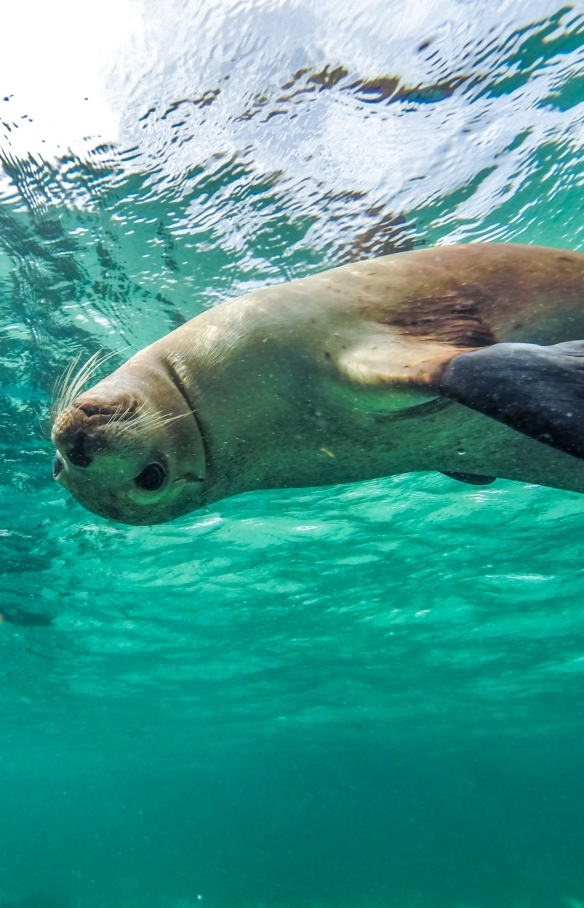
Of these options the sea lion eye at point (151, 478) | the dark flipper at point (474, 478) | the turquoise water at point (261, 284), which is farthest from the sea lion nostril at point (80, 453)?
the turquoise water at point (261, 284)

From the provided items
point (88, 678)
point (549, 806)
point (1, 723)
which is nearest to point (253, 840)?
point (549, 806)

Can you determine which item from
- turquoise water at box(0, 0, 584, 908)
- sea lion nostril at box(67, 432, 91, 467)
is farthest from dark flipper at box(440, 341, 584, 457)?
turquoise water at box(0, 0, 584, 908)

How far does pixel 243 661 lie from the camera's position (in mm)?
25875

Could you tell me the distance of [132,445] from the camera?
2229mm

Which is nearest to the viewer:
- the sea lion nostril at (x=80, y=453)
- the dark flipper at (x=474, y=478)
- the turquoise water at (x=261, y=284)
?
the sea lion nostril at (x=80, y=453)

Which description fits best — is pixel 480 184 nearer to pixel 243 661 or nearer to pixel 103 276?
pixel 103 276

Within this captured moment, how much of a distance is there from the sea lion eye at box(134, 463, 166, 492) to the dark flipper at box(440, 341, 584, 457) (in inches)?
43.1

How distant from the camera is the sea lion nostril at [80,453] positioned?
7.05 ft

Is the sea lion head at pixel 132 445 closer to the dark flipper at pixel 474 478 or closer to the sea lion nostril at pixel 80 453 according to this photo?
the sea lion nostril at pixel 80 453

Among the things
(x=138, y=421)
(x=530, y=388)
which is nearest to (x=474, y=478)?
(x=530, y=388)

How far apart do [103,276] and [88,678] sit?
23459 millimetres

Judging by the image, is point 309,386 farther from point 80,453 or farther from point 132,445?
point 80,453

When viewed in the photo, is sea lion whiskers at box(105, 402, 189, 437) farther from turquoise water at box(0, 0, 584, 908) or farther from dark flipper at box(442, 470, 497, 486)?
turquoise water at box(0, 0, 584, 908)

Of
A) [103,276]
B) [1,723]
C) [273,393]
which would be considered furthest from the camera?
[1,723]
